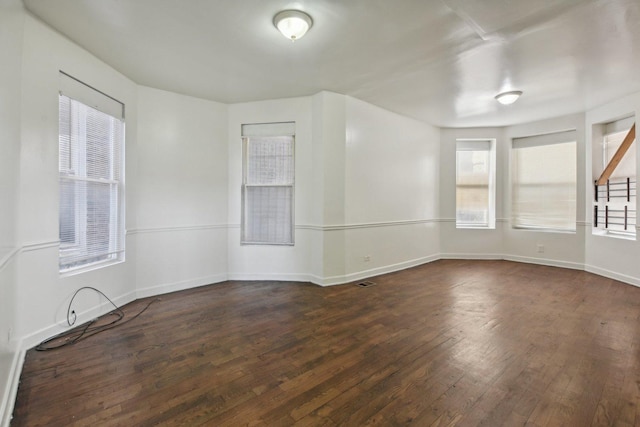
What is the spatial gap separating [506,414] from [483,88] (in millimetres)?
3677

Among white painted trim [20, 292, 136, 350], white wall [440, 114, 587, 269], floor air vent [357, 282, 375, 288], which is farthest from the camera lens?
white wall [440, 114, 587, 269]

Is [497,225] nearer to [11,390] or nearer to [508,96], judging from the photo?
[508,96]

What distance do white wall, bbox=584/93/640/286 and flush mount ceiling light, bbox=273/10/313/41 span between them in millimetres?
4686

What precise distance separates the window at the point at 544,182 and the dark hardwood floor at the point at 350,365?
210cm

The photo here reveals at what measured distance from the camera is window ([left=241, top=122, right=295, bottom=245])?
14.0 ft

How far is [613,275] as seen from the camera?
438cm

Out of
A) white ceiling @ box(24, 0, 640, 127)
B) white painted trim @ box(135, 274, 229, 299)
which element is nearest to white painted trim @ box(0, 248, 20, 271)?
white painted trim @ box(135, 274, 229, 299)

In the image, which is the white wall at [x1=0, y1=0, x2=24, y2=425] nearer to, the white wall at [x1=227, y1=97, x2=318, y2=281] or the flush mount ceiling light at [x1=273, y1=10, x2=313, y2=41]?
the flush mount ceiling light at [x1=273, y1=10, x2=313, y2=41]

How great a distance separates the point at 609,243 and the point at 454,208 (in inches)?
91.2

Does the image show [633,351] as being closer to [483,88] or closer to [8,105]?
[483,88]

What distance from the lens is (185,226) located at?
3.95 metres

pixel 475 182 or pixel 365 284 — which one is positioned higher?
pixel 475 182

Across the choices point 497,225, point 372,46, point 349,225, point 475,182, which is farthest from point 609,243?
point 372,46

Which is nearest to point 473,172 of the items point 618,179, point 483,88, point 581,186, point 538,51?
point 581,186
